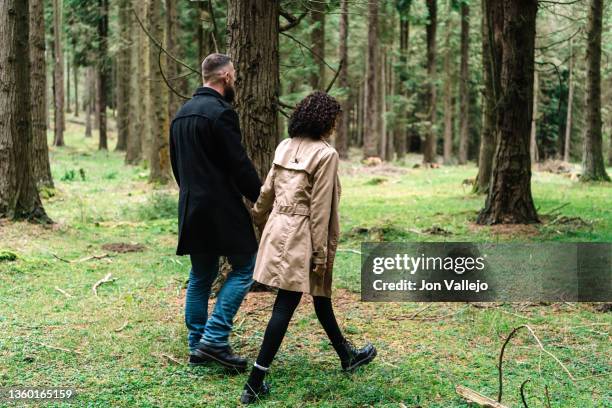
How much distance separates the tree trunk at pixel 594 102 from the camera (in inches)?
760

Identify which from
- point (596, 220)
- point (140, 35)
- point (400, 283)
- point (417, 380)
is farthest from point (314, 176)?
point (140, 35)

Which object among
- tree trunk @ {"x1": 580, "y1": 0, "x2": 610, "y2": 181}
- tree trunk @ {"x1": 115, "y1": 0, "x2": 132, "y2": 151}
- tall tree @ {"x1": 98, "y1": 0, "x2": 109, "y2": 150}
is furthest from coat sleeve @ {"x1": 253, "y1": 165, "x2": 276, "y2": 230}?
tall tree @ {"x1": 98, "y1": 0, "x2": 109, "y2": 150}

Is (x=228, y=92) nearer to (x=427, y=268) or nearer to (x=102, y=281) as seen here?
(x=102, y=281)

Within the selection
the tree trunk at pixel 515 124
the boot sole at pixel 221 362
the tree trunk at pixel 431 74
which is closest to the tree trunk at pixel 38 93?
the tree trunk at pixel 515 124

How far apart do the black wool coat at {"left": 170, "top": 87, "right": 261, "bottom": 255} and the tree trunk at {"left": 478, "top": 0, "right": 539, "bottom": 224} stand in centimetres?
724

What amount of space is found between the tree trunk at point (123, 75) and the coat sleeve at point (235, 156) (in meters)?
23.9

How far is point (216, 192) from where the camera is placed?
15.6 feet

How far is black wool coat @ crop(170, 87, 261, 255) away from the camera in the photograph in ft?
15.5

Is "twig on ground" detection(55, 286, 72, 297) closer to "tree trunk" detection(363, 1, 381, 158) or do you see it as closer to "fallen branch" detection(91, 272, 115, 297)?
"fallen branch" detection(91, 272, 115, 297)

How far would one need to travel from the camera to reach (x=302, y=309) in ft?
22.2

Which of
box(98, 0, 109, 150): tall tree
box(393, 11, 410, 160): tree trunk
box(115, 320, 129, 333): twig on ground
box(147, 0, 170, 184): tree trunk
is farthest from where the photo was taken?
box(393, 11, 410, 160): tree trunk

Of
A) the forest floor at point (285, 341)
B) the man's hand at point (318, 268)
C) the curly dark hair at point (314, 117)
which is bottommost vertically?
the forest floor at point (285, 341)

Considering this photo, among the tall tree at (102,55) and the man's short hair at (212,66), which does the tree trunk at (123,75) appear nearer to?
the tall tree at (102,55)

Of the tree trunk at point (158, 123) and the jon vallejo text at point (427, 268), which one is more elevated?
the tree trunk at point (158, 123)
